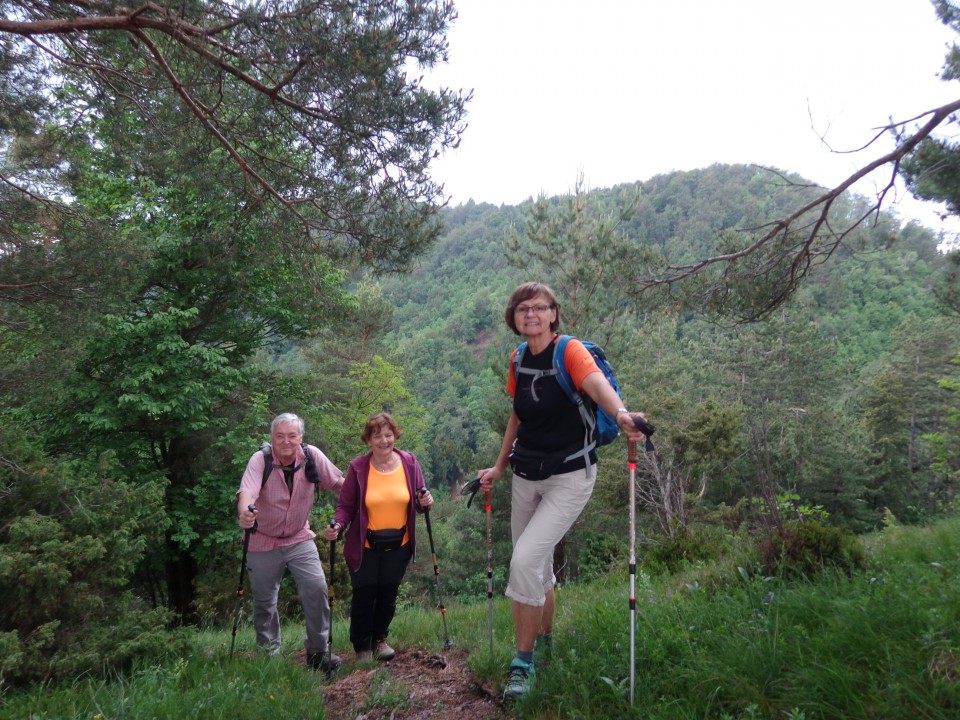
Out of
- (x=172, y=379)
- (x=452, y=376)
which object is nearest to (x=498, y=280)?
(x=452, y=376)

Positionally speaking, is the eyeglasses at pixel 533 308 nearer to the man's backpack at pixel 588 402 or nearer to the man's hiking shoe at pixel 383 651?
the man's backpack at pixel 588 402

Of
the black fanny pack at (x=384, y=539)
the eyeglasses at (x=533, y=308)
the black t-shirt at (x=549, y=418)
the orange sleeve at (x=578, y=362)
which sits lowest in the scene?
the black fanny pack at (x=384, y=539)

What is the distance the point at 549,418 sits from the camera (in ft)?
10.4

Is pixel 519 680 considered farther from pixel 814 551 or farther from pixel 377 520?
pixel 814 551

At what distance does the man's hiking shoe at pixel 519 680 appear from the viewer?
3064 millimetres

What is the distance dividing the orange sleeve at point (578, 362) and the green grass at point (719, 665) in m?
1.32


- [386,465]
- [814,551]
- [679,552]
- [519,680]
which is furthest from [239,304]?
[814,551]

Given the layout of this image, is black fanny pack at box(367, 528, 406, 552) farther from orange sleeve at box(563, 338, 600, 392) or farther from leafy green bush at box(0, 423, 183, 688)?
orange sleeve at box(563, 338, 600, 392)

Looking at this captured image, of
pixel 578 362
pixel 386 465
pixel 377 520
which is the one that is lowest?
pixel 377 520

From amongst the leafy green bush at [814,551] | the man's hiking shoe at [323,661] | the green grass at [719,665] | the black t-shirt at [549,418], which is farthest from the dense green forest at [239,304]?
the black t-shirt at [549,418]

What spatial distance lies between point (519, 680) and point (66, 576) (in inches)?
106

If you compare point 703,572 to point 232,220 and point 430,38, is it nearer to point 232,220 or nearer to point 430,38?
point 430,38

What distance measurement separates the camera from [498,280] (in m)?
95.9

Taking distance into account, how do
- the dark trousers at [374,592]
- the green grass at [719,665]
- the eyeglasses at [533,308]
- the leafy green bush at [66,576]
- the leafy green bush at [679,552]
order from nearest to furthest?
the green grass at [719,665]
the eyeglasses at [533,308]
the leafy green bush at [66,576]
the dark trousers at [374,592]
the leafy green bush at [679,552]
